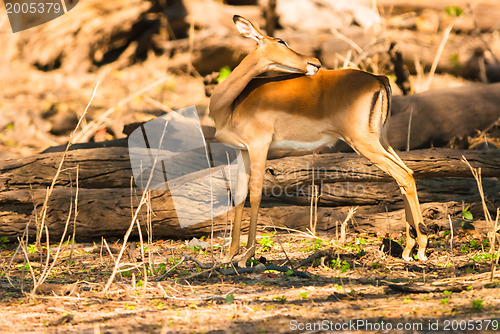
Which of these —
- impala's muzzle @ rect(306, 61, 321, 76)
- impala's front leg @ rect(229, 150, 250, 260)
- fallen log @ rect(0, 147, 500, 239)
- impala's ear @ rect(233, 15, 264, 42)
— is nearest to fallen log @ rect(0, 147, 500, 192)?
fallen log @ rect(0, 147, 500, 239)

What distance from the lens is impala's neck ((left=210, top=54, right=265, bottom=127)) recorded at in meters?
5.17

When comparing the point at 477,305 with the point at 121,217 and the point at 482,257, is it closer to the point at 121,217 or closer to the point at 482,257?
the point at 482,257

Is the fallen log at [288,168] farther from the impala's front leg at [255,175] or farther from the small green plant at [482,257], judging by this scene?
the small green plant at [482,257]

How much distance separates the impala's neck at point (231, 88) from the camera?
5168 mm

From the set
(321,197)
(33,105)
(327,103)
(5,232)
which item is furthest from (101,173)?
(33,105)

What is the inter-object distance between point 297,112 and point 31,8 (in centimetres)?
1016

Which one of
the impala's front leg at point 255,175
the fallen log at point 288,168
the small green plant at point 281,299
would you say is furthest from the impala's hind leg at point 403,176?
the small green plant at point 281,299

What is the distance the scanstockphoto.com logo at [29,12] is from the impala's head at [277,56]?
9128 millimetres

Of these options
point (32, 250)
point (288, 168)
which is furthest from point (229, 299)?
point (32, 250)

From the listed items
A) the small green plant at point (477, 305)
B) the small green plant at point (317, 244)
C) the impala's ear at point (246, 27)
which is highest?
the impala's ear at point (246, 27)

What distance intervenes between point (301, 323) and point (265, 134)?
223cm

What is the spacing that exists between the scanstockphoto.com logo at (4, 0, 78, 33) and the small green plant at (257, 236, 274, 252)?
9.15m

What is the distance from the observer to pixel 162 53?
47.7 feet

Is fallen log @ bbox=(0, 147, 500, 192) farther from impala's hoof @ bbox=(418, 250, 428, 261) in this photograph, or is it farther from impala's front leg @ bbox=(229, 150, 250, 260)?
impala's hoof @ bbox=(418, 250, 428, 261)
